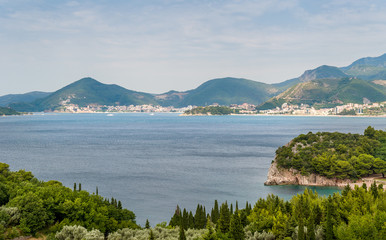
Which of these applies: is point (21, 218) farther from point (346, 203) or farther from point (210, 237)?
point (346, 203)

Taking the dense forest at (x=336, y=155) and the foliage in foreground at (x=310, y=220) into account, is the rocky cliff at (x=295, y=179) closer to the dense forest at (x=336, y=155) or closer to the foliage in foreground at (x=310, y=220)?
the dense forest at (x=336, y=155)

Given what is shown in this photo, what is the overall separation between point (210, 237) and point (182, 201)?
3258cm

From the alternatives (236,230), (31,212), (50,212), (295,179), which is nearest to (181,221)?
(236,230)

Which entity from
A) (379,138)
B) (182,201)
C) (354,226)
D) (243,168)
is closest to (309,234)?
(354,226)

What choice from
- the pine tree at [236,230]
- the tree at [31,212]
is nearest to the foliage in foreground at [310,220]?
the pine tree at [236,230]

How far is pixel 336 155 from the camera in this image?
7456cm

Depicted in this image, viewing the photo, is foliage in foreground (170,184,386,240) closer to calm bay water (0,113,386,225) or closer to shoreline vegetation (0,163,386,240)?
shoreline vegetation (0,163,386,240)

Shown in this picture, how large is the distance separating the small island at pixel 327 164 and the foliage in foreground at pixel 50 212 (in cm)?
4287

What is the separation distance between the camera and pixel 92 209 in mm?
35469

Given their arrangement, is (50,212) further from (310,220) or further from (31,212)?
(310,220)

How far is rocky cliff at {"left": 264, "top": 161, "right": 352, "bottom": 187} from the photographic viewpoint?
229 feet

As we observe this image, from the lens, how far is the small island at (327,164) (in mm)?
69812

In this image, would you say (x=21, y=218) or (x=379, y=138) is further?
(x=379, y=138)

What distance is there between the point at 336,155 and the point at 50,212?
60.5m
